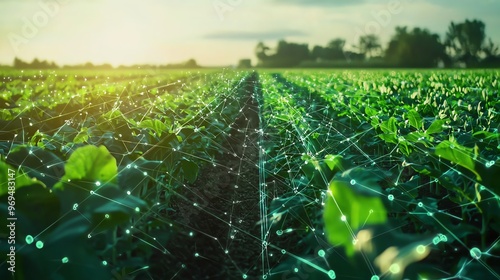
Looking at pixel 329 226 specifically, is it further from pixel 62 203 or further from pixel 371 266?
pixel 62 203

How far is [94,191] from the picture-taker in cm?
195

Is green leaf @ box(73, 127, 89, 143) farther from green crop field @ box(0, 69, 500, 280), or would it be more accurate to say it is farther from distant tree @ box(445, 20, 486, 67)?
distant tree @ box(445, 20, 486, 67)

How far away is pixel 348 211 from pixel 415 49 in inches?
2062

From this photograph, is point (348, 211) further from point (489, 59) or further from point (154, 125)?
point (489, 59)

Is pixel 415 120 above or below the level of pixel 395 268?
below

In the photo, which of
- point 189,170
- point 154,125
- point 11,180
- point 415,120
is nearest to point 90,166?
point 11,180

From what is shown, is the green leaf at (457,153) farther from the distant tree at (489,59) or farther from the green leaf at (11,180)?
the distant tree at (489,59)

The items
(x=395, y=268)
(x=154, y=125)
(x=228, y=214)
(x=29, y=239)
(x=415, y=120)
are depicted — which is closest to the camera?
(x=395, y=268)

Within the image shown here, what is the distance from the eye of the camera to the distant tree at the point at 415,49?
48.1 metres

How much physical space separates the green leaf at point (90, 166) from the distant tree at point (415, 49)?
47.4 m

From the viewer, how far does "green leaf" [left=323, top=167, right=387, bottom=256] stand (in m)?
1.74

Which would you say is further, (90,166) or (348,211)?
(90,166)

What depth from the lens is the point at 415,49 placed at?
51250 millimetres

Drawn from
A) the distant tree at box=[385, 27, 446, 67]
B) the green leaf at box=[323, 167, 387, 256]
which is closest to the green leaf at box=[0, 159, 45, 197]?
the green leaf at box=[323, 167, 387, 256]
